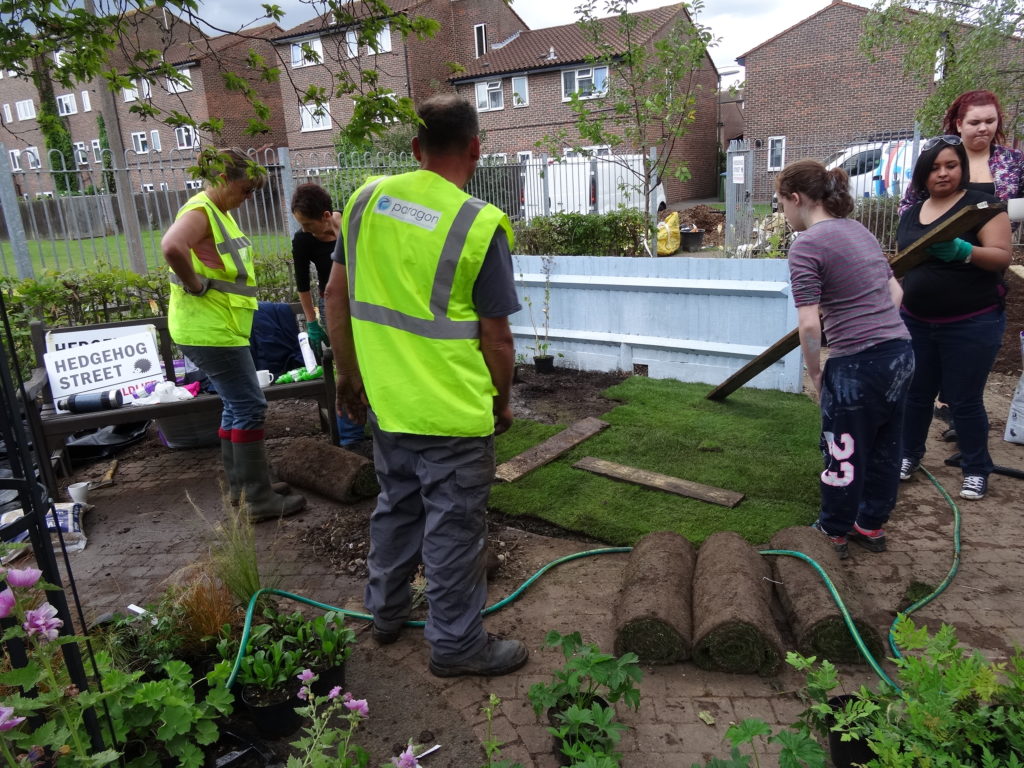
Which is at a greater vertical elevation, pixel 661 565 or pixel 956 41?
pixel 956 41

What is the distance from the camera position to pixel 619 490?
4492 mm

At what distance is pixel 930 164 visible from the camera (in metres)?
3.78

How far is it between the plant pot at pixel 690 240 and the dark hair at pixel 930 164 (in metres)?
13.1

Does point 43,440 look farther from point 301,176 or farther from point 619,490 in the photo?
point 301,176

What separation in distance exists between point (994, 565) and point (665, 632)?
196 cm

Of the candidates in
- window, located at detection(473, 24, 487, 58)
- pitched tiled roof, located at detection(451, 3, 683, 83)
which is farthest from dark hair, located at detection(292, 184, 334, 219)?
window, located at detection(473, 24, 487, 58)

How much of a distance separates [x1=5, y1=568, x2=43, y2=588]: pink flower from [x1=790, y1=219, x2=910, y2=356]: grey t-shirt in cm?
306

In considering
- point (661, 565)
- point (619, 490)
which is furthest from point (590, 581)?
point (619, 490)

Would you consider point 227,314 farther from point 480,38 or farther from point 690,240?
point 480,38

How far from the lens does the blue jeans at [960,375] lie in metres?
3.95

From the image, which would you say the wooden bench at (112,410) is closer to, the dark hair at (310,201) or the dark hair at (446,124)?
the dark hair at (310,201)

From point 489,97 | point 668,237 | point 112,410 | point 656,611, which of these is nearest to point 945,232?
point 656,611

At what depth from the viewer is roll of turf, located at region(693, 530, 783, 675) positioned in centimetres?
267

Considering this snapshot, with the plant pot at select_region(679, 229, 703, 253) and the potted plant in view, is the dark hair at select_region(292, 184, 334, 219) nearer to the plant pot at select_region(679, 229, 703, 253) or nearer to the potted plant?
the potted plant
